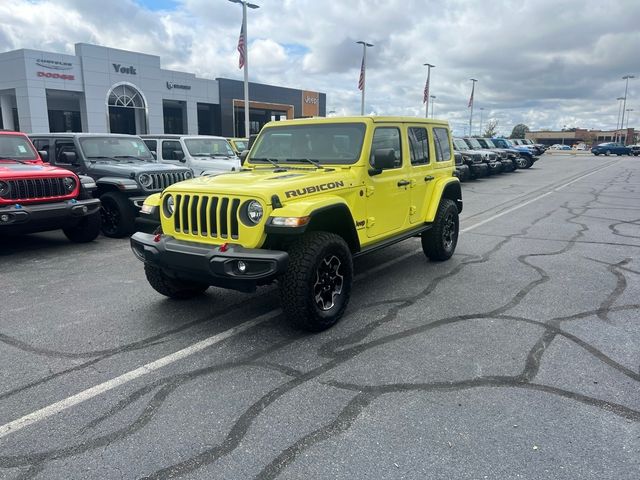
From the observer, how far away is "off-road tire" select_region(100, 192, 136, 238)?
839 centimetres

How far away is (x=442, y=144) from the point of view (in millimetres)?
7047

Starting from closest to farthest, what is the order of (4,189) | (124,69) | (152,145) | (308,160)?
(308,160) < (4,189) < (152,145) < (124,69)

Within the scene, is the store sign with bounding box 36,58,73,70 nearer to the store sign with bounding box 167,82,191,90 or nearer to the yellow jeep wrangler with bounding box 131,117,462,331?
the store sign with bounding box 167,82,191,90

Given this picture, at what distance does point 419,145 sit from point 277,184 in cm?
268

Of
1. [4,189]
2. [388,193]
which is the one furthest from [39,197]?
[388,193]

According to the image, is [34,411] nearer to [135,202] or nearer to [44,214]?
[44,214]

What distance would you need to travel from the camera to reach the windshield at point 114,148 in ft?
30.7

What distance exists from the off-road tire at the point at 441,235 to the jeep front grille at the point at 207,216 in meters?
3.22

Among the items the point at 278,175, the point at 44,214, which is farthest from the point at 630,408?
the point at 44,214

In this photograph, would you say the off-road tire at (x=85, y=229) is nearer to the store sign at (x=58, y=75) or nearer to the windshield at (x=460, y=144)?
the windshield at (x=460, y=144)

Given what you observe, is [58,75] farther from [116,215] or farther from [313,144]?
[313,144]

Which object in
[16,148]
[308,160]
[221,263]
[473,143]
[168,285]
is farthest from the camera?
[473,143]

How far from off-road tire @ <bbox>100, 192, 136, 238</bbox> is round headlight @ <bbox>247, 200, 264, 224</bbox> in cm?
506

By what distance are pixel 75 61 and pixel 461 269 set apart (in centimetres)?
2935
